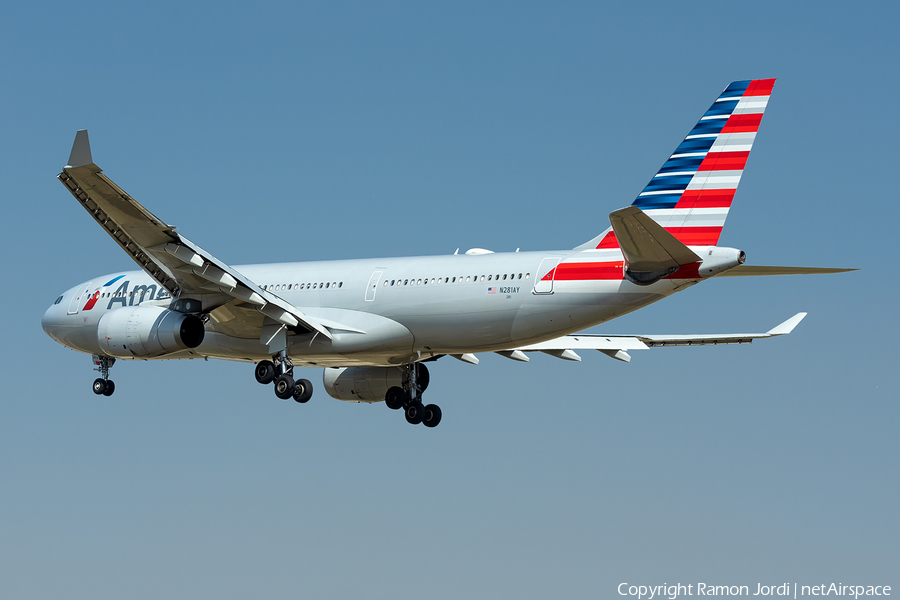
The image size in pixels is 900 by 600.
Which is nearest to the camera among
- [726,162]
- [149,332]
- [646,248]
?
[646,248]

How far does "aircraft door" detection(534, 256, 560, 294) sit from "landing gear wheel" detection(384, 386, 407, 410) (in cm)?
830

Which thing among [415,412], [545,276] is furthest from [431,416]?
[545,276]

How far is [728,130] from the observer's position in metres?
25.2

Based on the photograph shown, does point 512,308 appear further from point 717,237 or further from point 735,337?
point 735,337

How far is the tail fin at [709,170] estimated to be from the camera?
80.7 ft

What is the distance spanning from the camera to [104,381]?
33844 mm

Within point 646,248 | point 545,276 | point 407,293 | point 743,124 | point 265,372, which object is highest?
point 743,124

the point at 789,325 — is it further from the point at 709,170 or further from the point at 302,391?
the point at 302,391

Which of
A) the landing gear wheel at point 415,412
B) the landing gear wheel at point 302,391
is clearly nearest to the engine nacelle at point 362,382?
the landing gear wheel at point 415,412

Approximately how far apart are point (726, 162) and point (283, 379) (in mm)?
12192

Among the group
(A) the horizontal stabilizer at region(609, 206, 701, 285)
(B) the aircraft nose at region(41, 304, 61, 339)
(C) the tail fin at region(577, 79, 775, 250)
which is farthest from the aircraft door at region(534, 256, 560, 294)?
(B) the aircraft nose at region(41, 304, 61, 339)

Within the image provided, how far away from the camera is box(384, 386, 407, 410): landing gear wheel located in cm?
3338

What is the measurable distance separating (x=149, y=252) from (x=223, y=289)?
201 cm

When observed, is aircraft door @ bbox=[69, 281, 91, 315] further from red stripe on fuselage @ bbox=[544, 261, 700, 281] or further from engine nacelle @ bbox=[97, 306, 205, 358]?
red stripe on fuselage @ bbox=[544, 261, 700, 281]
